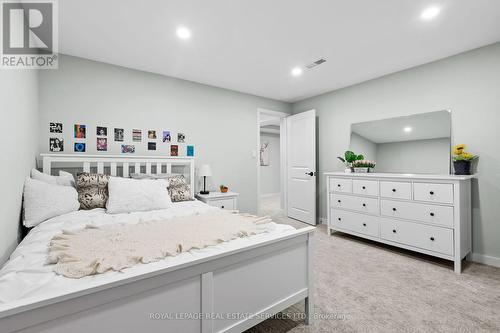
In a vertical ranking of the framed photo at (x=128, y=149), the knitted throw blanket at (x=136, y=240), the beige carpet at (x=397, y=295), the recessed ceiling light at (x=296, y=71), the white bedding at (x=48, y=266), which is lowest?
the beige carpet at (x=397, y=295)

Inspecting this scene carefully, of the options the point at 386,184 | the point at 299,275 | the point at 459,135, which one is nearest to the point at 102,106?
the point at 299,275

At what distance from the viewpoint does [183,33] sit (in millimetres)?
2234

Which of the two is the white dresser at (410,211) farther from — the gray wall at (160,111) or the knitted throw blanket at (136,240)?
the knitted throw blanket at (136,240)

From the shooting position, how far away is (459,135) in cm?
268

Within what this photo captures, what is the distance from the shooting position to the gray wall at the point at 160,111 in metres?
2.63

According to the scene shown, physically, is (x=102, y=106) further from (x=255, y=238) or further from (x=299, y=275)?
(x=299, y=275)

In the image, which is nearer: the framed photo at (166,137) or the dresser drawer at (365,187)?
the dresser drawer at (365,187)

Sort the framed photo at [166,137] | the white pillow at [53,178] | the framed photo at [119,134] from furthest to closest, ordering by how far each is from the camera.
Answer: the framed photo at [166,137]
the framed photo at [119,134]
the white pillow at [53,178]

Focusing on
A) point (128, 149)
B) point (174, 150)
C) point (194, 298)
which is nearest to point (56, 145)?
point (128, 149)

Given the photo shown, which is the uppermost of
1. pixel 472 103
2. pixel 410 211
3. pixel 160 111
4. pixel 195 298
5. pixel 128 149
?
pixel 160 111

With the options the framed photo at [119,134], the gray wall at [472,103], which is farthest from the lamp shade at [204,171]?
the gray wall at [472,103]

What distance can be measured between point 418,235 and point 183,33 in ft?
11.1

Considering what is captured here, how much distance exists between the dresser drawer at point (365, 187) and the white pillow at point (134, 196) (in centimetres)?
252

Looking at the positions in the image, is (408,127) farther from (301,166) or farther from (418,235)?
(301,166)
